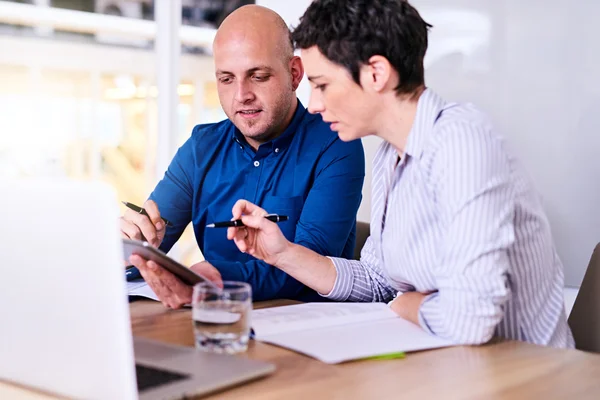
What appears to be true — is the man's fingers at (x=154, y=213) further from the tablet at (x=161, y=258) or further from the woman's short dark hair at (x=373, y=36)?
the woman's short dark hair at (x=373, y=36)

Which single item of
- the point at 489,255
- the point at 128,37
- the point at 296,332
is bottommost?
the point at 296,332

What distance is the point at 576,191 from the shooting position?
2.46 metres

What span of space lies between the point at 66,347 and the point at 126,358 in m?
0.10

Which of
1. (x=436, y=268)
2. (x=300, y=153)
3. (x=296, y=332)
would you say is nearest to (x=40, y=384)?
(x=296, y=332)

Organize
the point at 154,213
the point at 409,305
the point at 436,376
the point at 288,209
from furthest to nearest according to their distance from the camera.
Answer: the point at 288,209
the point at 154,213
the point at 409,305
the point at 436,376

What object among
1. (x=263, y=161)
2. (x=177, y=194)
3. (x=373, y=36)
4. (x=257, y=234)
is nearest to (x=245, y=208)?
(x=257, y=234)

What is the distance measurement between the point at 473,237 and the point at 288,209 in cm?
84

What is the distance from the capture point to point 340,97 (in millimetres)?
1381

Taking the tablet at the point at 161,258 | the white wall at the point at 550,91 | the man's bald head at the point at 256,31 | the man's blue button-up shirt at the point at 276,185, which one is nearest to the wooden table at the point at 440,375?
the tablet at the point at 161,258

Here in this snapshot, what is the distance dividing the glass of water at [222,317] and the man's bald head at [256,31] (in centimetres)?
105

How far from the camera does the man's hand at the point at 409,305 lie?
4.18 feet

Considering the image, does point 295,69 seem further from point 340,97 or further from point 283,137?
point 340,97

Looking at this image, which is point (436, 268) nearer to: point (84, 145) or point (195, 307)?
point (195, 307)

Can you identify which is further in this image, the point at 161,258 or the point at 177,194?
the point at 177,194
